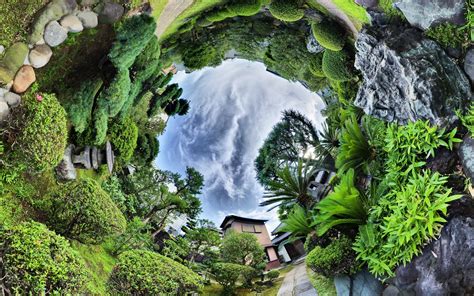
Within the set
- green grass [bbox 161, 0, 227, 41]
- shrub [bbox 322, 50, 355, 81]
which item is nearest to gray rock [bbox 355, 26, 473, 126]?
shrub [bbox 322, 50, 355, 81]

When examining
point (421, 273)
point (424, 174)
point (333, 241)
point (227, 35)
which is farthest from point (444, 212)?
point (227, 35)

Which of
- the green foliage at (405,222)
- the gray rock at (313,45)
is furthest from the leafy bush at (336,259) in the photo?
the gray rock at (313,45)

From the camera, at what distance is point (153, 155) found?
12.2 meters

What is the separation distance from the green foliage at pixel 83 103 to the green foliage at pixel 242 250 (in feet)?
31.9

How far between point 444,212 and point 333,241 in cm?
300

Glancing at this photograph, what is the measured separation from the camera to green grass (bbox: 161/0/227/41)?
9.59 metres

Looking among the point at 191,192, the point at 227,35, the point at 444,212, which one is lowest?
the point at 444,212

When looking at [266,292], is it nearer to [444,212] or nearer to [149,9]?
[444,212]

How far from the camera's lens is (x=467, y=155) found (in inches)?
218

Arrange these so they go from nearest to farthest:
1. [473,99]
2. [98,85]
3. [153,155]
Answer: [473,99], [98,85], [153,155]

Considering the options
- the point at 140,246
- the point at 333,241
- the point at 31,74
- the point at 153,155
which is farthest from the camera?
the point at 153,155

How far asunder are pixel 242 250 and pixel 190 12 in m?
9.86

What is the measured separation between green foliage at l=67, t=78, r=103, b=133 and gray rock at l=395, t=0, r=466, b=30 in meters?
5.87

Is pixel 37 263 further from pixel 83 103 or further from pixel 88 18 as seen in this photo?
pixel 88 18
